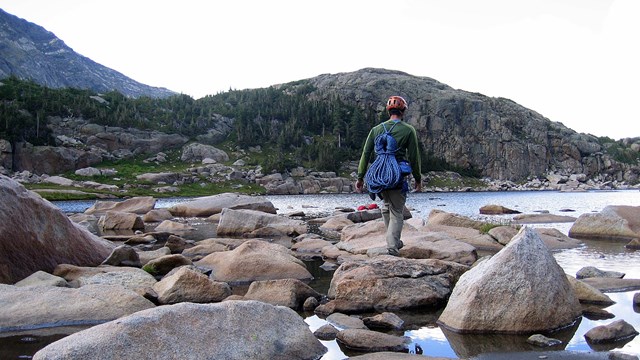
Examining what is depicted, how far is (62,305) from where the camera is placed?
8320 millimetres

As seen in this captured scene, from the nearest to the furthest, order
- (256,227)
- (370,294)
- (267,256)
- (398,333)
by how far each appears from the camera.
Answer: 1. (398,333)
2. (370,294)
3. (267,256)
4. (256,227)

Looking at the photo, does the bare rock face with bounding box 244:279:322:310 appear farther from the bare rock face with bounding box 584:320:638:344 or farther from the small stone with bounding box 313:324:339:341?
the bare rock face with bounding box 584:320:638:344

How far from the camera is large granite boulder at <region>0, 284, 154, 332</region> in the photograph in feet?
25.9

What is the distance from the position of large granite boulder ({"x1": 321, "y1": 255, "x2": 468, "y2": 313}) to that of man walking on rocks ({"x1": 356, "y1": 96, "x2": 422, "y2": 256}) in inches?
87.3

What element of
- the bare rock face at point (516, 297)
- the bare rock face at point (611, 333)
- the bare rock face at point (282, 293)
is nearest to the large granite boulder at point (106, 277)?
the bare rock face at point (282, 293)

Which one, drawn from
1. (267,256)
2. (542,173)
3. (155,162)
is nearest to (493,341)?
(267,256)

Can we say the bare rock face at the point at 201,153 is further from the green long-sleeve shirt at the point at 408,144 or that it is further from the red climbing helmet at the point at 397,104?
the green long-sleeve shirt at the point at 408,144

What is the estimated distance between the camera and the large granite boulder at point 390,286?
8.98m

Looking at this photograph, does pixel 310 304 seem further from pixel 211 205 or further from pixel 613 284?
pixel 211 205

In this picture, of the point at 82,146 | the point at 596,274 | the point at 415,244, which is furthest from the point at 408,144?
the point at 82,146

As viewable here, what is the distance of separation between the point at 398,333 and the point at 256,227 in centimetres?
1764

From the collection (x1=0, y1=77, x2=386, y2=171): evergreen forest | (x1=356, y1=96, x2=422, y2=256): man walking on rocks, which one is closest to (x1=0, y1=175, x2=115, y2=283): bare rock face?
(x1=356, y1=96, x2=422, y2=256): man walking on rocks

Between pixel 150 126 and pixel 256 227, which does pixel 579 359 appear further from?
pixel 150 126

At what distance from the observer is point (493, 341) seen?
6.93 metres
